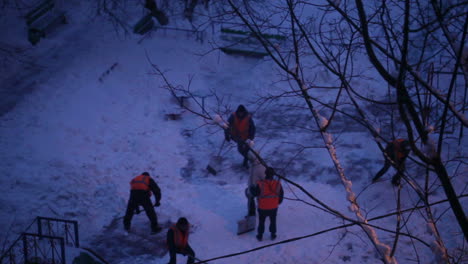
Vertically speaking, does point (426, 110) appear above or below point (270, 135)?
below

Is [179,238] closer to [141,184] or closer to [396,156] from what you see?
[141,184]

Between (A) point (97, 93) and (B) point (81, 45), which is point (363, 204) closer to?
(A) point (97, 93)

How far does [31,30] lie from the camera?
14.9 metres

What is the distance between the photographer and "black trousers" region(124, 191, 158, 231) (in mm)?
7773

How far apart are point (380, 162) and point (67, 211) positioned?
7482 millimetres

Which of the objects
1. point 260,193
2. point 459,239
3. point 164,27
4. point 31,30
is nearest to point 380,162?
point 459,239

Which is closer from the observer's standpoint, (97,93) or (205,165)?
(205,165)

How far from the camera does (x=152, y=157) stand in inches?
427

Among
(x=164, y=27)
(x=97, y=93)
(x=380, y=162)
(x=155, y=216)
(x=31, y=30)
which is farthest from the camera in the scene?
(x=164, y=27)

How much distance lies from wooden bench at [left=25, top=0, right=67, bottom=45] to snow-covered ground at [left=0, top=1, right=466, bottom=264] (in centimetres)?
36

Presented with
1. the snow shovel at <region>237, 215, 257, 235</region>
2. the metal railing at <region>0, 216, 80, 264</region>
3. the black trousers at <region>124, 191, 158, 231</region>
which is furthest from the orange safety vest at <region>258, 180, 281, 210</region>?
the metal railing at <region>0, 216, 80, 264</region>

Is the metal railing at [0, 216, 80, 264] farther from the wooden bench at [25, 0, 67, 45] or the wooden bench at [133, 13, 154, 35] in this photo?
the wooden bench at [133, 13, 154, 35]

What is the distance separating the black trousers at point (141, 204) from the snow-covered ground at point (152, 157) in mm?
282

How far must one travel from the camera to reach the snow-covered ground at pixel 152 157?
26.0ft
